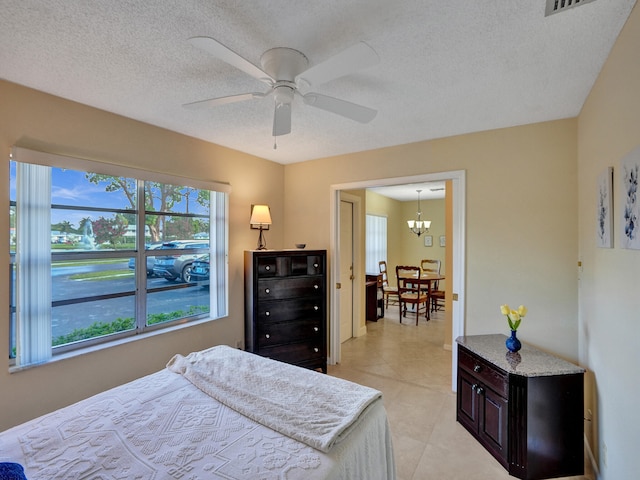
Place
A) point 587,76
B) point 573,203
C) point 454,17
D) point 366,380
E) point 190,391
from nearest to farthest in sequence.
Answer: point 454,17, point 190,391, point 587,76, point 573,203, point 366,380

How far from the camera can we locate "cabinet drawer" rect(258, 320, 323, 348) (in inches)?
127

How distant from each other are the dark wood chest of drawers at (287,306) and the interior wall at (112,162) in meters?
0.36

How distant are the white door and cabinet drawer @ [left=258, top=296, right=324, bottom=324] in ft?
3.44

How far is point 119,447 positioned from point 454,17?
2.34 m

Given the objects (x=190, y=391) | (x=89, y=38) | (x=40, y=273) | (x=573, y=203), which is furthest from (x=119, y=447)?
(x=573, y=203)

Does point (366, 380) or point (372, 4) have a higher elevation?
point (372, 4)

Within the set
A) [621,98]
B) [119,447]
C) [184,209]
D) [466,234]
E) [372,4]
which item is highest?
Result: [372,4]

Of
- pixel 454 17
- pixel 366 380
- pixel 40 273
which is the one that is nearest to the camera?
pixel 454 17

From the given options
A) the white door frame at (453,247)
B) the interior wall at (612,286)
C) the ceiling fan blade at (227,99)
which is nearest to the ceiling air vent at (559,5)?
the interior wall at (612,286)

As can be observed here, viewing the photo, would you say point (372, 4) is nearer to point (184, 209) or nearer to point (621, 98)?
point (621, 98)

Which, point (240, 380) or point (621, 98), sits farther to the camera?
point (240, 380)

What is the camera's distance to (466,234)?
9.66 feet

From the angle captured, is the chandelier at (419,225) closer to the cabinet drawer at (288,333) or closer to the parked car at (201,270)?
the cabinet drawer at (288,333)

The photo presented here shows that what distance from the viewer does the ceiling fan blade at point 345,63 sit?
4.05 feet
